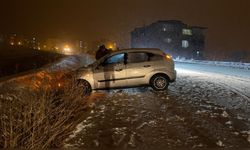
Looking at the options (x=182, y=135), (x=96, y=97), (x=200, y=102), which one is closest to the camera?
(x=182, y=135)

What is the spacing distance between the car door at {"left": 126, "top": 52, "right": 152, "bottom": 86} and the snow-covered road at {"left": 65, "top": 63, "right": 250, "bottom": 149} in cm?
50

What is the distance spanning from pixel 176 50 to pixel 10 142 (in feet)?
225

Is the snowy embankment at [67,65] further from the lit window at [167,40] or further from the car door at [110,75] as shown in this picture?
the lit window at [167,40]

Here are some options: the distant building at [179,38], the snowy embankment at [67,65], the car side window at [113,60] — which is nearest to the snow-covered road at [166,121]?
the car side window at [113,60]

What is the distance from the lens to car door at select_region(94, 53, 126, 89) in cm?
1320

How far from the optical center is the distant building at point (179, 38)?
72.5 metres

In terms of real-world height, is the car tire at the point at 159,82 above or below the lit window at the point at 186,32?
below

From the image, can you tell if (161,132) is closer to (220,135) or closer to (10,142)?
(220,135)

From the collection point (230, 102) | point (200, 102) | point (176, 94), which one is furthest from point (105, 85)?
point (230, 102)

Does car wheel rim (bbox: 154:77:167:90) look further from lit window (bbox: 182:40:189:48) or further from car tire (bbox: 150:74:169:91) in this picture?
lit window (bbox: 182:40:189:48)

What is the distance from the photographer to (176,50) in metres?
72.8

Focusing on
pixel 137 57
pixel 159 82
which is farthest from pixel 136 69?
pixel 159 82

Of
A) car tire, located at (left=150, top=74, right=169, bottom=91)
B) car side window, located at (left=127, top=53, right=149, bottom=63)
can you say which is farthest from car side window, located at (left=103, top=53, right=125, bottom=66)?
car tire, located at (left=150, top=74, right=169, bottom=91)

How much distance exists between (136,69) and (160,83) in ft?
3.80
